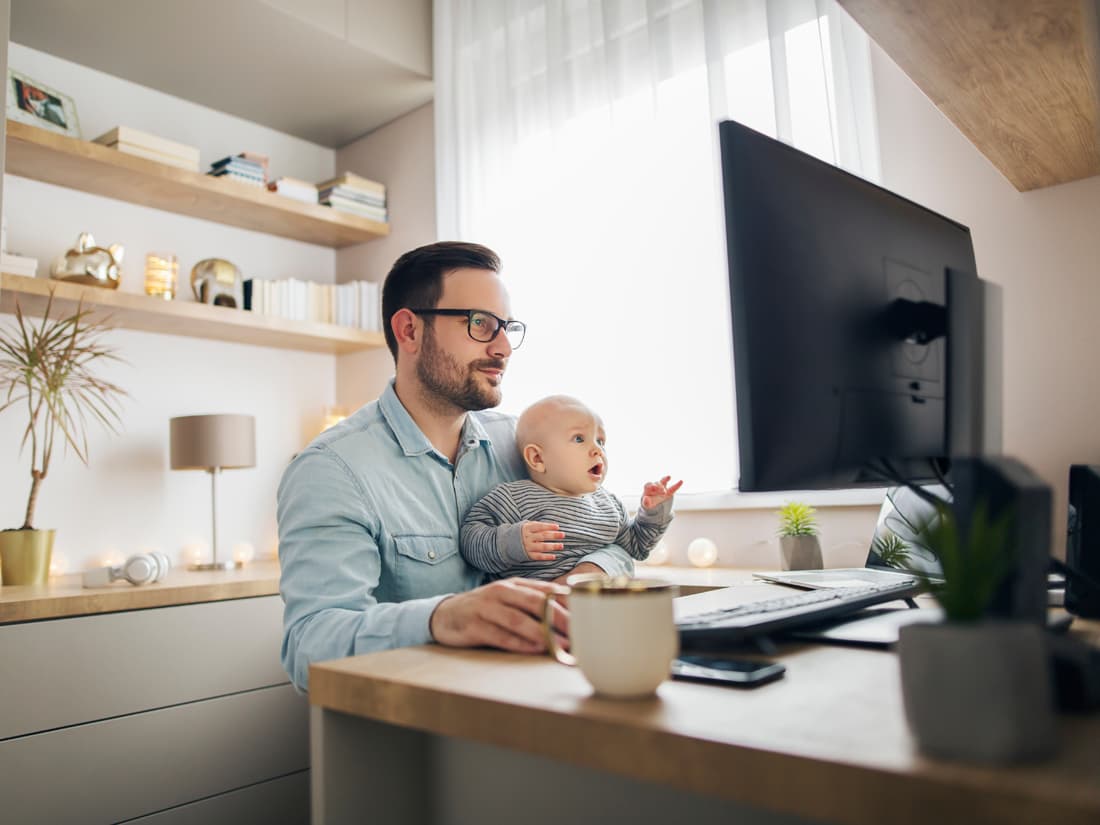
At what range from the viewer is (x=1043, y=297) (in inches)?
72.2

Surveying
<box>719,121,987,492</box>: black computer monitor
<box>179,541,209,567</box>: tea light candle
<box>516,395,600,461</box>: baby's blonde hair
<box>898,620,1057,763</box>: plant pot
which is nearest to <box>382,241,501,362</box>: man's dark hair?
<box>516,395,600,461</box>: baby's blonde hair

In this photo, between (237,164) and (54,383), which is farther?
(237,164)

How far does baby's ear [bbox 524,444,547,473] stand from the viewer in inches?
64.4

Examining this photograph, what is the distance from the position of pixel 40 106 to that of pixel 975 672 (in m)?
3.17

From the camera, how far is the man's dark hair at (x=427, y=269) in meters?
1.63

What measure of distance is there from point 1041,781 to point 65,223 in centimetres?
329

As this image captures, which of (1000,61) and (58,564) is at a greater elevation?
(1000,61)

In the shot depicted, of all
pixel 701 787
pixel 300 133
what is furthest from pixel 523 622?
pixel 300 133

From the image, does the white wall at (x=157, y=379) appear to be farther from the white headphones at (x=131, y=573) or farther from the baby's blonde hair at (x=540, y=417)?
the baby's blonde hair at (x=540, y=417)

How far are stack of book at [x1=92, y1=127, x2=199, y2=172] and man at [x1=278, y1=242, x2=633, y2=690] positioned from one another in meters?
1.65

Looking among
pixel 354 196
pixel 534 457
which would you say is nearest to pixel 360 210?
pixel 354 196

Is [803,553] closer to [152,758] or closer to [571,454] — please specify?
[571,454]

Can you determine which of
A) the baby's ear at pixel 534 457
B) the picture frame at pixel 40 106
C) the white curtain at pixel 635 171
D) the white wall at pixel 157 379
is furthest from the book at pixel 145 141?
the baby's ear at pixel 534 457

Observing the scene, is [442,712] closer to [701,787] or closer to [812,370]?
[701,787]
